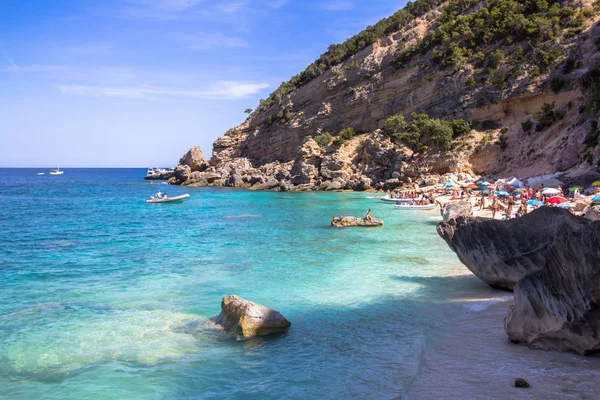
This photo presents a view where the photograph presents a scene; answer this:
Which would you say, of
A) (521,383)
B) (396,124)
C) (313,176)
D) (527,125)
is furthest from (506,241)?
(313,176)

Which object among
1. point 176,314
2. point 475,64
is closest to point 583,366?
point 176,314

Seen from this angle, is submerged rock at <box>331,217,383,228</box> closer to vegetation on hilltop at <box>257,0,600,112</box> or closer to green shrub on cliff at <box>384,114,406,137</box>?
vegetation on hilltop at <box>257,0,600,112</box>

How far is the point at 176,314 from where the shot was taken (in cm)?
1326

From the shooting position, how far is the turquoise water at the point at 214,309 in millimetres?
9141

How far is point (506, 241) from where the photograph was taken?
42.8ft

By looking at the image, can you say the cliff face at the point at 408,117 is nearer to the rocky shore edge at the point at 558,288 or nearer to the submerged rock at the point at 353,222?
the submerged rock at the point at 353,222

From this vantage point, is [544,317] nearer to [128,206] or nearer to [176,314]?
[176,314]

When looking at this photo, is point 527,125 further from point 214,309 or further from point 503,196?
point 214,309

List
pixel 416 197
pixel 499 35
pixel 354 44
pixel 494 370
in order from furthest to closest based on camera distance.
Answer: pixel 354 44 < pixel 499 35 < pixel 416 197 < pixel 494 370

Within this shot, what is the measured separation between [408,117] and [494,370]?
207ft

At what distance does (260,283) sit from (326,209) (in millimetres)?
25837

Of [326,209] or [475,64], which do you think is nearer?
[326,209]

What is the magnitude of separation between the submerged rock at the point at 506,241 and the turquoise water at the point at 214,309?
4.17ft

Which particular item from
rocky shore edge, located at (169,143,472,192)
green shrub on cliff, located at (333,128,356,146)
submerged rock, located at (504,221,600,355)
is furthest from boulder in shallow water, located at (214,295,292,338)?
green shrub on cliff, located at (333,128,356,146)
